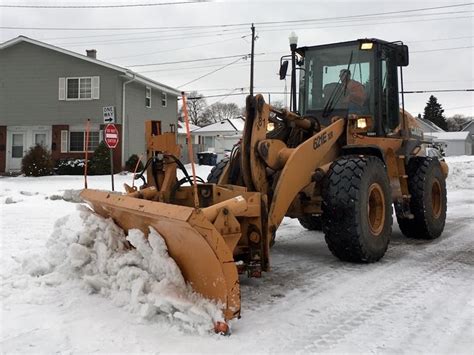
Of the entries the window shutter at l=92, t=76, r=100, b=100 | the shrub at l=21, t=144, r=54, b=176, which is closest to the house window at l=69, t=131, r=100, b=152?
the window shutter at l=92, t=76, r=100, b=100

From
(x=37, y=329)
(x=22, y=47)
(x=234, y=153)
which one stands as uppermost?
(x=22, y=47)

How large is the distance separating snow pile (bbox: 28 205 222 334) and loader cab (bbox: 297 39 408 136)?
3569mm

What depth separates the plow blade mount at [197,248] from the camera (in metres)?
3.74

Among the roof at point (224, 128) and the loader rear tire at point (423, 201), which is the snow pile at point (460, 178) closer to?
the loader rear tire at point (423, 201)

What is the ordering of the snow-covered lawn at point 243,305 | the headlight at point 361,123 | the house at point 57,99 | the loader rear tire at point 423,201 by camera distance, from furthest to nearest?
1. the house at point 57,99
2. the loader rear tire at point 423,201
3. the headlight at point 361,123
4. the snow-covered lawn at point 243,305

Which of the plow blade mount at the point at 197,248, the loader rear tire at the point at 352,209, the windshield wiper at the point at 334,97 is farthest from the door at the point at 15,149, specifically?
the plow blade mount at the point at 197,248

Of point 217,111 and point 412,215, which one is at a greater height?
point 217,111

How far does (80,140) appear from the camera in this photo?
80.7 feet

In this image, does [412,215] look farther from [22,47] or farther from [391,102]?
[22,47]

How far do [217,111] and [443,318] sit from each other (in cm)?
8075

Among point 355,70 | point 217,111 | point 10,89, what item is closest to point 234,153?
point 355,70

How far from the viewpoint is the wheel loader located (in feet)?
13.2

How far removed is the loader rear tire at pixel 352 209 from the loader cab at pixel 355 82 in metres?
1.13

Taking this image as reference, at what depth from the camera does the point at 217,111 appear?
275 feet
